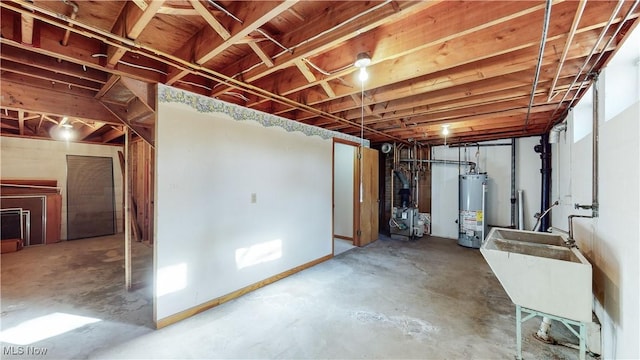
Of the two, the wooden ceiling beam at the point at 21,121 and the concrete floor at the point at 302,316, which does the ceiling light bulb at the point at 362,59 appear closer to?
the concrete floor at the point at 302,316

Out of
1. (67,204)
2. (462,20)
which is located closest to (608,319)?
(462,20)

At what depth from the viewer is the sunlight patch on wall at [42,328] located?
222cm

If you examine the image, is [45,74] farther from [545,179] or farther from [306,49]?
[545,179]

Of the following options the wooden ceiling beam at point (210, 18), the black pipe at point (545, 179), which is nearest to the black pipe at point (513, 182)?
the black pipe at point (545, 179)

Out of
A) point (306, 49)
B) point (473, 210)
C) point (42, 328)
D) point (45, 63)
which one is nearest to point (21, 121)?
point (45, 63)

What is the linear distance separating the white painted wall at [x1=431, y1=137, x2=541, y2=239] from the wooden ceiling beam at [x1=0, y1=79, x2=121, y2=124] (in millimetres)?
6951

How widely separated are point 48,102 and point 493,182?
316 inches

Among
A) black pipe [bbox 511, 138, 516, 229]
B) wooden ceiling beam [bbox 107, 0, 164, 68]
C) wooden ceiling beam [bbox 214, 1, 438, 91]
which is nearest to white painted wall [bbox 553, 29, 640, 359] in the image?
wooden ceiling beam [bbox 214, 1, 438, 91]

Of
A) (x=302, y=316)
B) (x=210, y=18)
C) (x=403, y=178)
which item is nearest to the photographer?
(x=210, y=18)

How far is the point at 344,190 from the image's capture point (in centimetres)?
618

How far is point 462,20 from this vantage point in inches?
63.0

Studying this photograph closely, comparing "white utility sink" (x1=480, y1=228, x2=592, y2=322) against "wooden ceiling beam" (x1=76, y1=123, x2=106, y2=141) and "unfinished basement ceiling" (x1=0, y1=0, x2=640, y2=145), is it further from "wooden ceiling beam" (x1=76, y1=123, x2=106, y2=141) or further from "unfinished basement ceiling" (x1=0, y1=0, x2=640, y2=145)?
"wooden ceiling beam" (x1=76, y1=123, x2=106, y2=141)

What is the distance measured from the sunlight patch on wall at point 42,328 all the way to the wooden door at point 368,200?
4399 mm

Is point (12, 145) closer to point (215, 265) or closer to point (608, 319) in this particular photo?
point (215, 265)
